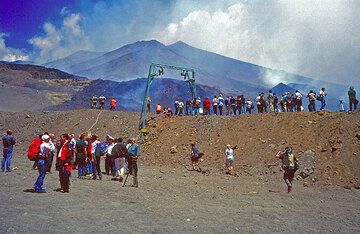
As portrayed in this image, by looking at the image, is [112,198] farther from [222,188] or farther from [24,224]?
[222,188]

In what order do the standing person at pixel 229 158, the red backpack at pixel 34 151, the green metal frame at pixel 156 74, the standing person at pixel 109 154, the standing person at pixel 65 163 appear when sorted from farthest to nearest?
1. the green metal frame at pixel 156 74
2. the standing person at pixel 229 158
3. the standing person at pixel 109 154
4. the standing person at pixel 65 163
5. the red backpack at pixel 34 151

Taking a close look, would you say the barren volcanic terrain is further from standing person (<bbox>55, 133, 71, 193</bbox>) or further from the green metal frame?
the green metal frame

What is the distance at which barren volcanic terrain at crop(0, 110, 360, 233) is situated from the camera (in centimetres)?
906

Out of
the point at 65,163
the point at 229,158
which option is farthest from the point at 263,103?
the point at 65,163

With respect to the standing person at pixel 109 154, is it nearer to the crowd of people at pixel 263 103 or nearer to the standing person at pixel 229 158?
the standing person at pixel 229 158

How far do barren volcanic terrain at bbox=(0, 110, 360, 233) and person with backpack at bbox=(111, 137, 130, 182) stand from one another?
1167 millimetres

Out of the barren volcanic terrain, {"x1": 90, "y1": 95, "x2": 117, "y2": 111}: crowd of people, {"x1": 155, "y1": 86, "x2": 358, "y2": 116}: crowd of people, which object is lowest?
the barren volcanic terrain

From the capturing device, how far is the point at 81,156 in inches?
567

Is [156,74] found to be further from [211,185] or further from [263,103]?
[211,185]

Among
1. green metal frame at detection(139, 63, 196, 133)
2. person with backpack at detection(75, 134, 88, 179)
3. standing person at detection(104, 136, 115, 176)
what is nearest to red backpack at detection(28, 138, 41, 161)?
person with backpack at detection(75, 134, 88, 179)

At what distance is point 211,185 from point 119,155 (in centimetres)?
468

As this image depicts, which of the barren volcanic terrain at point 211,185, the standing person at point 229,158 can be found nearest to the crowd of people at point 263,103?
the barren volcanic terrain at point 211,185

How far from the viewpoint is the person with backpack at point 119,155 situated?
576 inches

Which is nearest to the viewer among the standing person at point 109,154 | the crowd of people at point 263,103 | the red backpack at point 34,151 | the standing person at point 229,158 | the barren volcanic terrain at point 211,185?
the barren volcanic terrain at point 211,185
